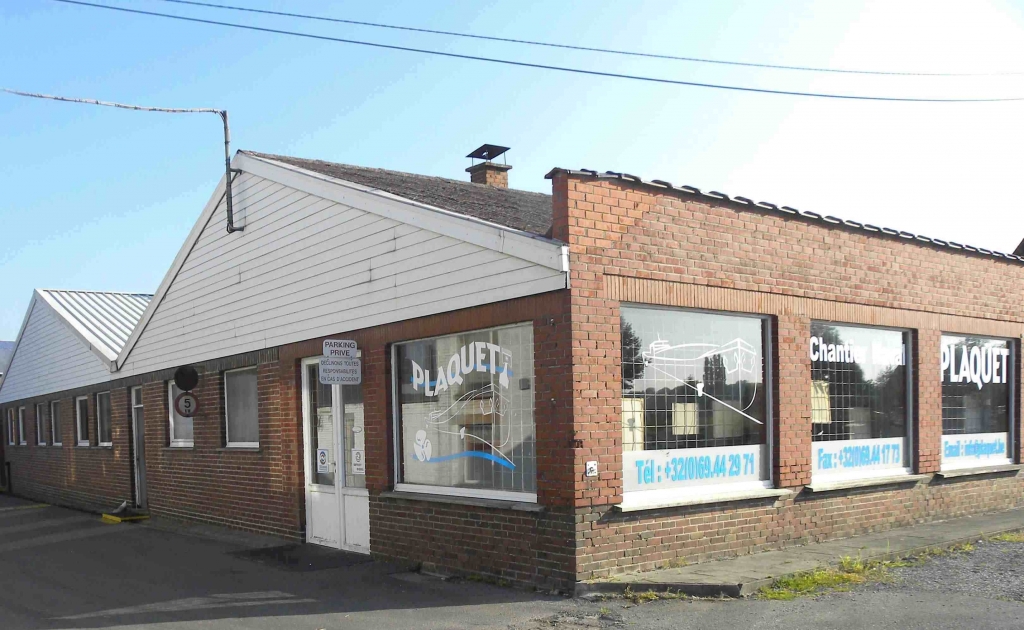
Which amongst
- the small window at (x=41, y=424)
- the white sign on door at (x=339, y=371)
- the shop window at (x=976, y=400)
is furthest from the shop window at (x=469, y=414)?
the small window at (x=41, y=424)

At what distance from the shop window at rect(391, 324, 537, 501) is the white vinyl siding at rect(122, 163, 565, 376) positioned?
50 cm

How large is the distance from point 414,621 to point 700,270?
454 cm

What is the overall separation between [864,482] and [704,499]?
307 centimetres

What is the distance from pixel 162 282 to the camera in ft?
58.5

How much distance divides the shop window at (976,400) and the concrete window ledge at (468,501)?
7184 millimetres

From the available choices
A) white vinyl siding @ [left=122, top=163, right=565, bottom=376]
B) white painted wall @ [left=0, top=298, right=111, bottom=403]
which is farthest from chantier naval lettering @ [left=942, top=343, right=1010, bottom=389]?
white painted wall @ [left=0, top=298, right=111, bottom=403]

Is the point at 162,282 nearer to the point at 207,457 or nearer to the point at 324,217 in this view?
the point at 207,457

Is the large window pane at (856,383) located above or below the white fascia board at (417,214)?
below

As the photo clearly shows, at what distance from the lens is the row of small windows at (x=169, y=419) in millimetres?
15172

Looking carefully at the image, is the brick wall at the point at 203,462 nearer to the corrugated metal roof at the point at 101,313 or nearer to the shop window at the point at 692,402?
the corrugated metal roof at the point at 101,313

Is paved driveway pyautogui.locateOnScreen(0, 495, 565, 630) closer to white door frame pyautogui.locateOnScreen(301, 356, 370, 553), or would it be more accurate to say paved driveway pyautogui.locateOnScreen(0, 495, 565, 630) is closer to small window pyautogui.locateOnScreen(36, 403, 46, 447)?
white door frame pyautogui.locateOnScreen(301, 356, 370, 553)

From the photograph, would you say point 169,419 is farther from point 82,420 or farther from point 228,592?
point 228,592

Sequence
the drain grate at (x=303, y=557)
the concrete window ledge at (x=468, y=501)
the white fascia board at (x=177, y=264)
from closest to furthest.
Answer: the concrete window ledge at (x=468, y=501), the drain grate at (x=303, y=557), the white fascia board at (x=177, y=264)

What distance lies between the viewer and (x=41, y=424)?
27172 millimetres
